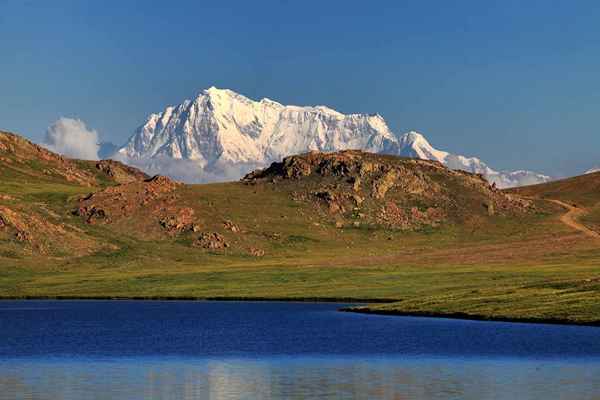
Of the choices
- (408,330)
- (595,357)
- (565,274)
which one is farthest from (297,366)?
(565,274)

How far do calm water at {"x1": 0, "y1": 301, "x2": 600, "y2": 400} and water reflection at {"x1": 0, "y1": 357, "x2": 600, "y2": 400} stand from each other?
0.08 meters

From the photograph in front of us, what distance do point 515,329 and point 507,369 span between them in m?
35.0

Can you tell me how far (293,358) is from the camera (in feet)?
282

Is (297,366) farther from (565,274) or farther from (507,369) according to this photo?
(565,274)

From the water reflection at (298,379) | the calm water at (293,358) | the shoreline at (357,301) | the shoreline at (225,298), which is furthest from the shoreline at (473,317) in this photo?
the water reflection at (298,379)

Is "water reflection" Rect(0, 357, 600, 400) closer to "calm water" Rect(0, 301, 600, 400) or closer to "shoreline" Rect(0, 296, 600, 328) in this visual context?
"calm water" Rect(0, 301, 600, 400)

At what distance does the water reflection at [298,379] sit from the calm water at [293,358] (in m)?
A: 0.08

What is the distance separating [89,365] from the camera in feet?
261

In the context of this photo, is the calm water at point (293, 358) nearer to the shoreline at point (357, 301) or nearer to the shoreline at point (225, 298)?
the shoreline at point (357, 301)

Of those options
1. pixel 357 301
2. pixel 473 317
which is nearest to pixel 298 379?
pixel 473 317

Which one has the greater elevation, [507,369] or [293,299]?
[293,299]

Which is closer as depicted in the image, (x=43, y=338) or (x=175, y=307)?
(x=43, y=338)

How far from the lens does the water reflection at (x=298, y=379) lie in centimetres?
6359

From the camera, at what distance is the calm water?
2579 inches
